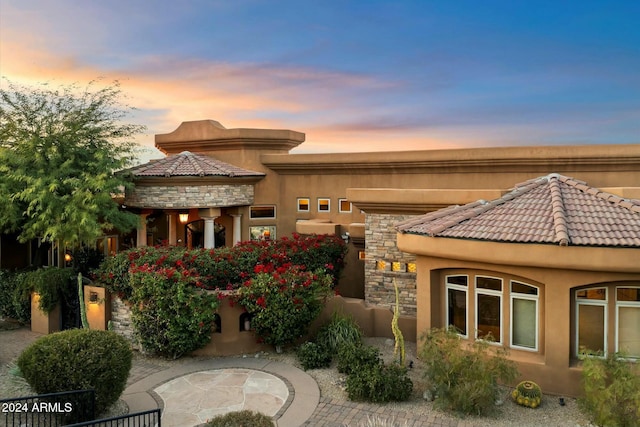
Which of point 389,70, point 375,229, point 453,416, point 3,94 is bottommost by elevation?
point 453,416

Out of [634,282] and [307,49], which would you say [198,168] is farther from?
[634,282]

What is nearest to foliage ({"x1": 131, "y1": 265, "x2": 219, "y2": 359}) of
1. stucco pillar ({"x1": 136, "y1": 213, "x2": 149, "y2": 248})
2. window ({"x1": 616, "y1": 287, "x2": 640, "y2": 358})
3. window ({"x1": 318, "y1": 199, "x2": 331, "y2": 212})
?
stucco pillar ({"x1": 136, "y1": 213, "x2": 149, "y2": 248})

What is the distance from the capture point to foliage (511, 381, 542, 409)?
1041 centimetres

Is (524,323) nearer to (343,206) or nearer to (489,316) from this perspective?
(489,316)

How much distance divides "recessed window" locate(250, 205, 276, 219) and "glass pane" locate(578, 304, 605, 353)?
588 inches

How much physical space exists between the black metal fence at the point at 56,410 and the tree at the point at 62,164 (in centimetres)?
800

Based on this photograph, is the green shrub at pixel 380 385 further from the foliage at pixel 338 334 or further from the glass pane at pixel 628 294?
the glass pane at pixel 628 294

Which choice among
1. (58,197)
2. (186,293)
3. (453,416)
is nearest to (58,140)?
(58,197)

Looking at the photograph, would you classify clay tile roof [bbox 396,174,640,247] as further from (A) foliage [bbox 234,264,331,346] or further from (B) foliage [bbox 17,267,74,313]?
(B) foliage [bbox 17,267,74,313]

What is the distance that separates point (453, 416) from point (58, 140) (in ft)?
57.5

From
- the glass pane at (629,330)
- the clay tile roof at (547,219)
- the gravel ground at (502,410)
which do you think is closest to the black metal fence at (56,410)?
the gravel ground at (502,410)

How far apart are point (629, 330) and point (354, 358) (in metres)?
6.68

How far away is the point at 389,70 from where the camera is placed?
809 inches

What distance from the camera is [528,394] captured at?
10508mm
